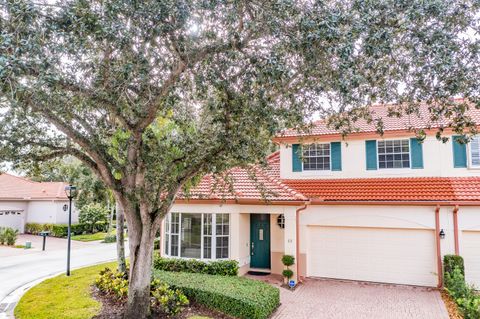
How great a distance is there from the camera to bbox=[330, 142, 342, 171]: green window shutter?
16234mm

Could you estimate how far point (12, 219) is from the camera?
32844mm

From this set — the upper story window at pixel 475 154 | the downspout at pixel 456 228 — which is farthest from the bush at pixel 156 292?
the upper story window at pixel 475 154

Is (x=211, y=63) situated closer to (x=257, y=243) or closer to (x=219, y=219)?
(x=219, y=219)

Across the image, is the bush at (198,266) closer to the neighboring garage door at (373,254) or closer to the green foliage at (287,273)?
the green foliage at (287,273)

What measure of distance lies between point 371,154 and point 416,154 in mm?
1863

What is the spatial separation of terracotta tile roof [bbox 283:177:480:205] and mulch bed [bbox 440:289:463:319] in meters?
3.52

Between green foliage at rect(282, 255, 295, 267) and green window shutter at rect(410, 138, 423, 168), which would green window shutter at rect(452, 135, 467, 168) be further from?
green foliage at rect(282, 255, 295, 267)

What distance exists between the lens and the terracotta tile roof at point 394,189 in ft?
44.5

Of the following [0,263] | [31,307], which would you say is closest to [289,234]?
[31,307]

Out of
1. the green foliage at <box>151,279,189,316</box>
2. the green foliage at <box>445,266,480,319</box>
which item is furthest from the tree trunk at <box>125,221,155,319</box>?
the green foliage at <box>445,266,480,319</box>

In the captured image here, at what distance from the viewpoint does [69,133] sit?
8633 mm

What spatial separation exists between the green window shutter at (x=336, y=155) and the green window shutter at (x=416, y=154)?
3049mm

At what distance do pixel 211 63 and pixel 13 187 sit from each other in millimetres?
35671

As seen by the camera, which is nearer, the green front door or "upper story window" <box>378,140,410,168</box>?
"upper story window" <box>378,140,410,168</box>
